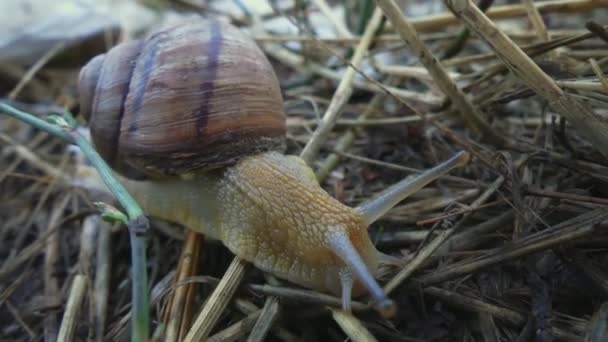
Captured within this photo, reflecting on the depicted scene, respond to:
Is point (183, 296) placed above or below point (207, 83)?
below

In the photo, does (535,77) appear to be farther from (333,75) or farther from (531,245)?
(333,75)

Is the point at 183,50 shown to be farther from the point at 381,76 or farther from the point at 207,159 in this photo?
the point at 381,76

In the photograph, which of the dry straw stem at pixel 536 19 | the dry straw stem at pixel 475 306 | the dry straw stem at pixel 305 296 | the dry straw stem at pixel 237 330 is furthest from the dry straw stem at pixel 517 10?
the dry straw stem at pixel 237 330

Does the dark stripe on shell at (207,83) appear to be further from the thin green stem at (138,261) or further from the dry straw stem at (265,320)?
the dry straw stem at (265,320)

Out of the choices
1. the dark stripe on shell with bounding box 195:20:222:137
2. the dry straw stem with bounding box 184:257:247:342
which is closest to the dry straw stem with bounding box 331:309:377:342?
the dry straw stem with bounding box 184:257:247:342

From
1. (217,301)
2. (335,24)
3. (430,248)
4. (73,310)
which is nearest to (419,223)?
(430,248)

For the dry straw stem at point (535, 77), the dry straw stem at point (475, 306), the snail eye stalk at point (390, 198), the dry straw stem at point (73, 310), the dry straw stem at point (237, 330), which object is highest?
the dry straw stem at point (535, 77)
